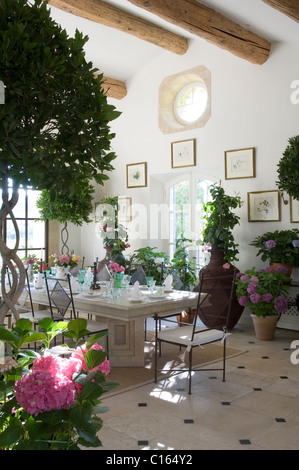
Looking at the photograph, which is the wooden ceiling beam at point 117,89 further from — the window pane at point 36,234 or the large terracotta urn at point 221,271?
the large terracotta urn at point 221,271

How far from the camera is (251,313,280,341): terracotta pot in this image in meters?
5.80

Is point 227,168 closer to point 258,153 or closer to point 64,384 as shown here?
point 258,153

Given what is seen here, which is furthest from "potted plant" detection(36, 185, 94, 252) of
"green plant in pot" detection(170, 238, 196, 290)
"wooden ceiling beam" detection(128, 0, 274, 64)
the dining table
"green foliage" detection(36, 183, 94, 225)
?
"wooden ceiling beam" detection(128, 0, 274, 64)

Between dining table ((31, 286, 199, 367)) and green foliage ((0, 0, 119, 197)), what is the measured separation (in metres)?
2.96

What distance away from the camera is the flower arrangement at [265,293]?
5.71 metres

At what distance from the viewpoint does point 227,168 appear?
6.98m

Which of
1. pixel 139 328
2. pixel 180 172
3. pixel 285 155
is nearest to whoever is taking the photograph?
pixel 139 328

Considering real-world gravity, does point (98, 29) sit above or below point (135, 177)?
above

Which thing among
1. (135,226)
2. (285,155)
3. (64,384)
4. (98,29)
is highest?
(98,29)

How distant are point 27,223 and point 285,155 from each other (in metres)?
5.10

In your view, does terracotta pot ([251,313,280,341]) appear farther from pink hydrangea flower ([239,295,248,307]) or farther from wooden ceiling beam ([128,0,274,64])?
wooden ceiling beam ([128,0,274,64])

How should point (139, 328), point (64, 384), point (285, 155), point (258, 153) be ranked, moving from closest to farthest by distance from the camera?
point (64, 384) < point (139, 328) < point (285, 155) < point (258, 153)

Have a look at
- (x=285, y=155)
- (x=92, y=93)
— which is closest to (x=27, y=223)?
(x=285, y=155)

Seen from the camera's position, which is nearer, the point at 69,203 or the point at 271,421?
the point at 271,421
